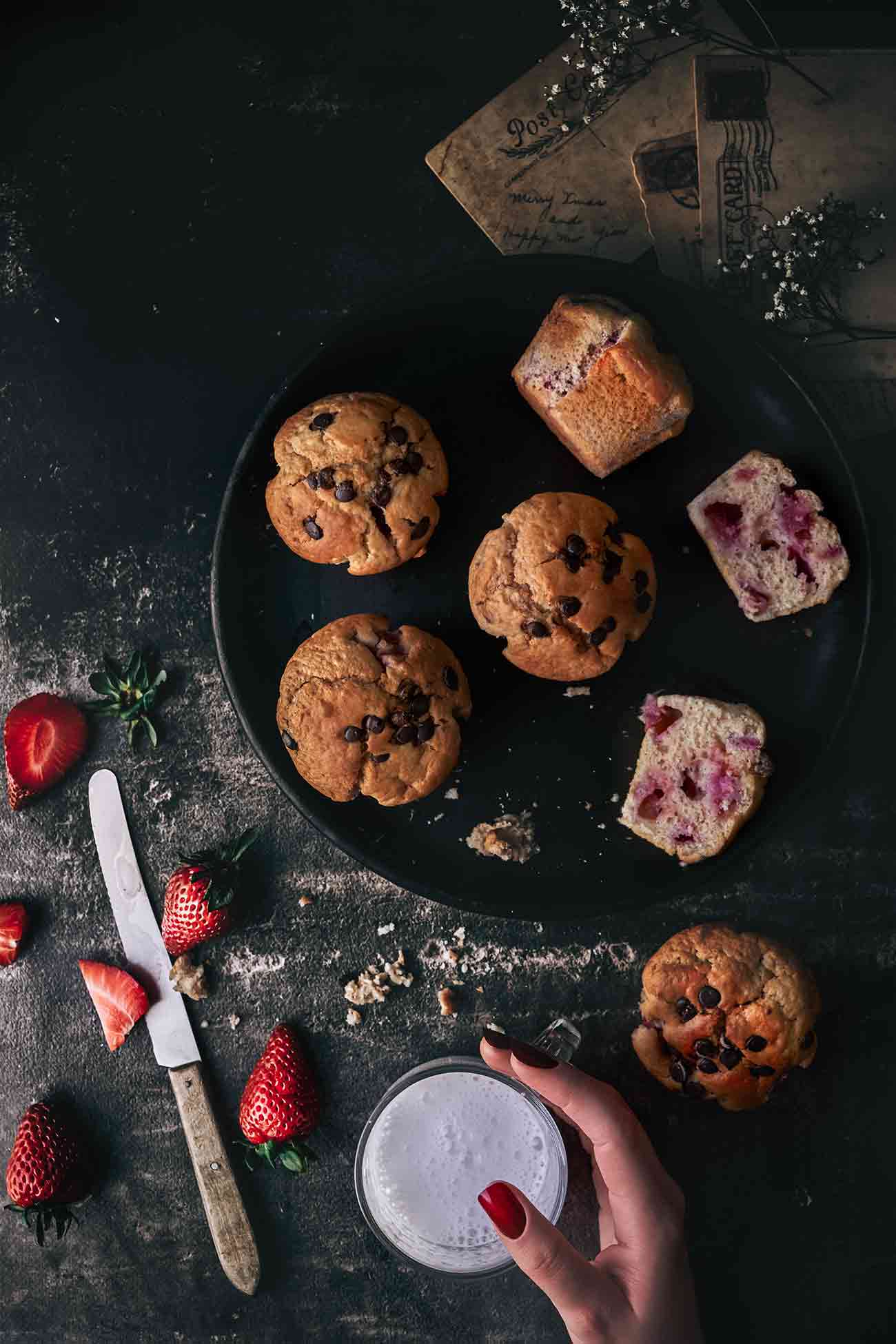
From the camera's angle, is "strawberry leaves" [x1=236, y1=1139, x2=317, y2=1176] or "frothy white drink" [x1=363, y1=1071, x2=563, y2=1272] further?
"strawberry leaves" [x1=236, y1=1139, x2=317, y2=1176]

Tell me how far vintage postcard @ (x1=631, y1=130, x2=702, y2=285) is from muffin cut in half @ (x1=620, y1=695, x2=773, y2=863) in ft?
5.06

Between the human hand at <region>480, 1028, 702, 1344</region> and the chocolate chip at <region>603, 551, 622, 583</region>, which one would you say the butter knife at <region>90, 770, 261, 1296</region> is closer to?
the human hand at <region>480, 1028, 702, 1344</region>

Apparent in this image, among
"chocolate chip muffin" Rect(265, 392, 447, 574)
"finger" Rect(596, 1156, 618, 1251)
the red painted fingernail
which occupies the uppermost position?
"chocolate chip muffin" Rect(265, 392, 447, 574)

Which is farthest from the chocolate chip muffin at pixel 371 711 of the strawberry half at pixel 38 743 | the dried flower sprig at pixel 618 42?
the dried flower sprig at pixel 618 42

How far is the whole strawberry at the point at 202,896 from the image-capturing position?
354cm

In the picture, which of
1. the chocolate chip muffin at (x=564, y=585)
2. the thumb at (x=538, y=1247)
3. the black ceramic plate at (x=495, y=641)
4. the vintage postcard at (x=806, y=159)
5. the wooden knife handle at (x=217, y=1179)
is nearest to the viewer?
the thumb at (x=538, y=1247)

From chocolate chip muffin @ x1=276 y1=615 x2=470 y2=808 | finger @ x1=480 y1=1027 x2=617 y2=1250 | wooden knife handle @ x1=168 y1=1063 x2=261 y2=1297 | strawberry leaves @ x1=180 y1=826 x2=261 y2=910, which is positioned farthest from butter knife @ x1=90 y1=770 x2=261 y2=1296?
finger @ x1=480 y1=1027 x2=617 y2=1250

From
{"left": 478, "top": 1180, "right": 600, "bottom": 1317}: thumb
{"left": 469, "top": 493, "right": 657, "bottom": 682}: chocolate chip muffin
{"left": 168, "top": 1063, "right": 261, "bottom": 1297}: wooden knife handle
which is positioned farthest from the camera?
{"left": 168, "top": 1063, "right": 261, "bottom": 1297}: wooden knife handle

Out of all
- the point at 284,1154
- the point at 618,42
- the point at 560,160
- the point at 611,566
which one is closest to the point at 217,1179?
the point at 284,1154

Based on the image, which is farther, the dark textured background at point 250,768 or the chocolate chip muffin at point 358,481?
the dark textured background at point 250,768

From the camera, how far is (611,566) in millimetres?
3121

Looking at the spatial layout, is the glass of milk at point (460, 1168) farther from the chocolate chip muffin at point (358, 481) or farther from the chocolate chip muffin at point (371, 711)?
the chocolate chip muffin at point (358, 481)

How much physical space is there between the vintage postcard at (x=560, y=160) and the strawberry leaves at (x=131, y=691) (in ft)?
6.55

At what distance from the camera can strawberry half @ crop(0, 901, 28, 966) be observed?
3676 mm
